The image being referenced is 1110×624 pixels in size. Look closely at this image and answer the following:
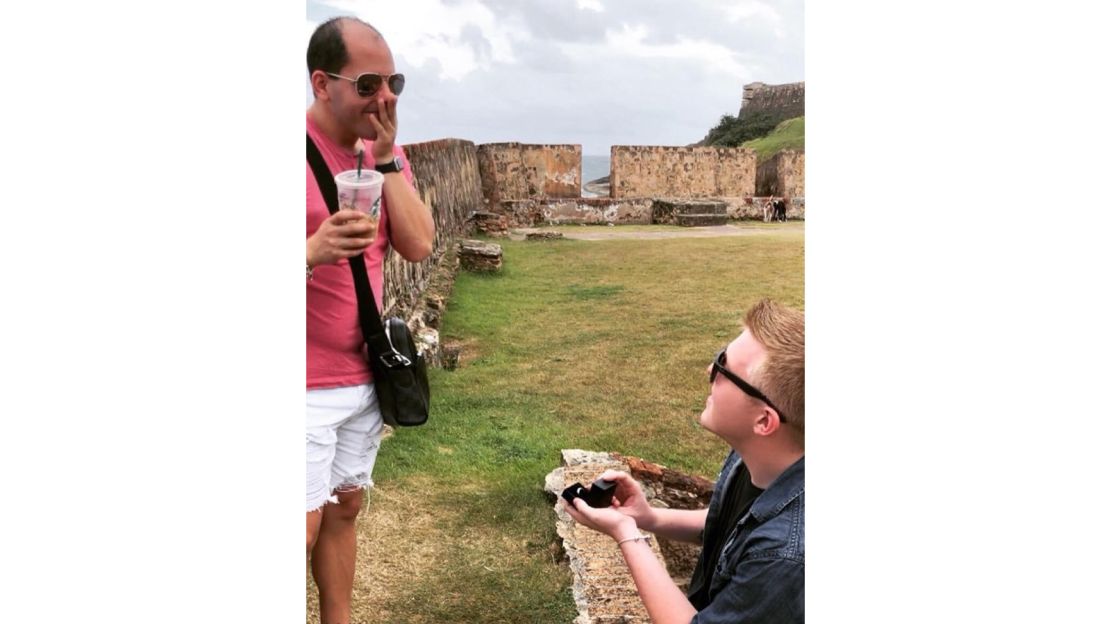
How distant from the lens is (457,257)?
4363 millimetres

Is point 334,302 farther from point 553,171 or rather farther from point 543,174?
point 543,174

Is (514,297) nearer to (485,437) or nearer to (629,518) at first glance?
(485,437)

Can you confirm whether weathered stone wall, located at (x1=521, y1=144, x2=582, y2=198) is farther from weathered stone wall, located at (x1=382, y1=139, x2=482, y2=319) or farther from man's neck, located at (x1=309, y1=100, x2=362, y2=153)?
man's neck, located at (x1=309, y1=100, x2=362, y2=153)

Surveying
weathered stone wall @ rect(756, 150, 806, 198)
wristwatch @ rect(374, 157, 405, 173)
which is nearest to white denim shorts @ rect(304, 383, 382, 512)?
wristwatch @ rect(374, 157, 405, 173)

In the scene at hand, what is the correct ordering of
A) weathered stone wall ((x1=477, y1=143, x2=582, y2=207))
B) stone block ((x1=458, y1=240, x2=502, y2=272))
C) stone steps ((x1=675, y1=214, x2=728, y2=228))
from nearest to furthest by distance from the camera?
stone block ((x1=458, y1=240, x2=502, y2=272)), stone steps ((x1=675, y1=214, x2=728, y2=228)), weathered stone wall ((x1=477, y1=143, x2=582, y2=207))

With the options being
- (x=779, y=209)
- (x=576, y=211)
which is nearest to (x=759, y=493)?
(x=779, y=209)

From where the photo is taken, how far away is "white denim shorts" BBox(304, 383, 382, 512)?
210cm

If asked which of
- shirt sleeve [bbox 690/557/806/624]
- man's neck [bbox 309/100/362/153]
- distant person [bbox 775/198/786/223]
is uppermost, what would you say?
man's neck [bbox 309/100/362/153]

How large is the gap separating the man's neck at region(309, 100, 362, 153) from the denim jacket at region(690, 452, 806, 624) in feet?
3.69

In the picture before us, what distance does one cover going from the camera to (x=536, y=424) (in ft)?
9.10

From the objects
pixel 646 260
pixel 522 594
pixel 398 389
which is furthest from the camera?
pixel 646 260
